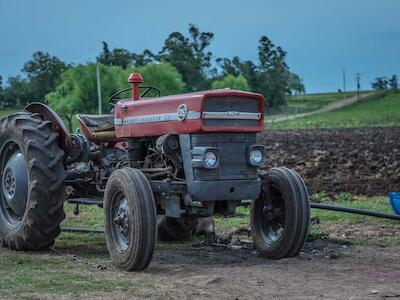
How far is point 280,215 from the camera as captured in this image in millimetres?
8367

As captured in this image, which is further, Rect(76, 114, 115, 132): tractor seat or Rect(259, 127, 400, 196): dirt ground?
Rect(259, 127, 400, 196): dirt ground

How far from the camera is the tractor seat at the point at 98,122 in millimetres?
9586

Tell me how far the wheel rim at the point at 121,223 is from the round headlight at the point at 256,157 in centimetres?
136

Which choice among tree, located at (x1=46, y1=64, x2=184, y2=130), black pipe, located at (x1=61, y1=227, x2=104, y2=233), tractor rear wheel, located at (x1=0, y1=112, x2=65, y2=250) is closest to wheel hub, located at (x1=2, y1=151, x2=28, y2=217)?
tractor rear wheel, located at (x1=0, y1=112, x2=65, y2=250)

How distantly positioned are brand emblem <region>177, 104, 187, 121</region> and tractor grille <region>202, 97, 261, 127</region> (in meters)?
0.21

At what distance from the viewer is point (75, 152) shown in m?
9.31

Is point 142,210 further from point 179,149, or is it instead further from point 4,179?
point 4,179

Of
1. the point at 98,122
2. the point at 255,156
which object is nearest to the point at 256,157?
the point at 255,156

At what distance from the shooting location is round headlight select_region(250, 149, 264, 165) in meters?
7.79

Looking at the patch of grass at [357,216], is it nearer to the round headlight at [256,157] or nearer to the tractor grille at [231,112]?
the round headlight at [256,157]

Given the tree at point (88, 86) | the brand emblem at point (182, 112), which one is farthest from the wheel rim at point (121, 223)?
the tree at point (88, 86)

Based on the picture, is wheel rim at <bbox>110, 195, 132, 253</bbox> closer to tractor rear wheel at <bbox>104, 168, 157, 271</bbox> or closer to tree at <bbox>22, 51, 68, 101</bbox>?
tractor rear wheel at <bbox>104, 168, 157, 271</bbox>

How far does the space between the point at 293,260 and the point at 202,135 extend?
5.49 feet

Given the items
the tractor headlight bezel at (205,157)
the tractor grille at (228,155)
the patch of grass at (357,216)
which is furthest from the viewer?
the patch of grass at (357,216)
